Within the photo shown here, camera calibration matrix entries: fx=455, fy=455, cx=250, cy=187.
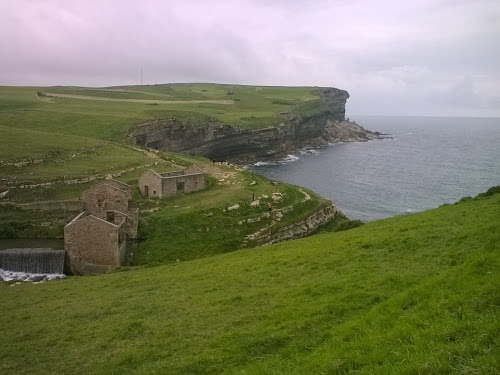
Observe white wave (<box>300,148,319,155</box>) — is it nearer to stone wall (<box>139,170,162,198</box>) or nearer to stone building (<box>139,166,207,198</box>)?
stone building (<box>139,166,207,198</box>)

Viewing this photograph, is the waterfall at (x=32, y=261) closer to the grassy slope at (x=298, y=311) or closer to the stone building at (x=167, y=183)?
the grassy slope at (x=298, y=311)

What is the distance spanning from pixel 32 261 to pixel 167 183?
18.2 m

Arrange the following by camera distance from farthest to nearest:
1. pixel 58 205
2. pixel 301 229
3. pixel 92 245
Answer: pixel 301 229 < pixel 58 205 < pixel 92 245

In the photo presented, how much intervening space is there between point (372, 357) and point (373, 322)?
2341mm

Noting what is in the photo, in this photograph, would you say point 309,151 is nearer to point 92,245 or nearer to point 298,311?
point 92,245

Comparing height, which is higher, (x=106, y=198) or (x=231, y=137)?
(x=231, y=137)

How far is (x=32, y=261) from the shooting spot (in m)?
40.4

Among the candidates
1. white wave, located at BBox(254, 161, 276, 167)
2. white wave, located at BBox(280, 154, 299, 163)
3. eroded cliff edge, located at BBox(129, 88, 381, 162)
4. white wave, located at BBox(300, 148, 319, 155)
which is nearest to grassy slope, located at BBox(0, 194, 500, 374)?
eroded cliff edge, located at BBox(129, 88, 381, 162)

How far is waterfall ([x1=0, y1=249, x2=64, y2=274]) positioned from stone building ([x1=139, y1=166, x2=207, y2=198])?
599 inches

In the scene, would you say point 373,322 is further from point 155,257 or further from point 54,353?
point 155,257

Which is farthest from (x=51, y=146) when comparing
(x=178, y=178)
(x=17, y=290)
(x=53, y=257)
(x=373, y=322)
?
(x=373, y=322)

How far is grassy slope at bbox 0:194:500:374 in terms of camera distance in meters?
10.6

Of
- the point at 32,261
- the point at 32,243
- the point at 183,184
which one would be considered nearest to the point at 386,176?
the point at 183,184

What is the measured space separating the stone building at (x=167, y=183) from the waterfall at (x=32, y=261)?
15224mm
